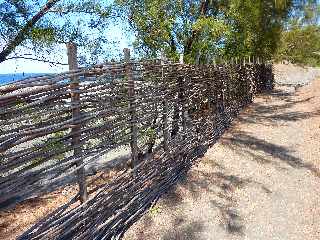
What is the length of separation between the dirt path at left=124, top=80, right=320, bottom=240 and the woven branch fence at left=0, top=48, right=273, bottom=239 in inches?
11.6

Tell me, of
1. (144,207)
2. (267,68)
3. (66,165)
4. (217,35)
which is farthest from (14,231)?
(267,68)

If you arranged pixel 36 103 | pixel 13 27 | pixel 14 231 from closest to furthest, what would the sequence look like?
pixel 36 103 → pixel 14 231 → pixel 13 27

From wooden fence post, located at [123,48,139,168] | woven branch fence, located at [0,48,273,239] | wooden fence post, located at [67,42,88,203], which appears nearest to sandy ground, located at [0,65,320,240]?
woven branch fence, located at [0,48,273,239]

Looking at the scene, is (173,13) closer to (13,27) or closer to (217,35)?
(217,35)

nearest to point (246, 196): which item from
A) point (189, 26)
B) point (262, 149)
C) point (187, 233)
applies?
point (187, 233)

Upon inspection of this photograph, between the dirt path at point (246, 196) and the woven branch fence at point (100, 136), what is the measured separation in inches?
11.6

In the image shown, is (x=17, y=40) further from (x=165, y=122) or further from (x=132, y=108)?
(x=132, y=108)

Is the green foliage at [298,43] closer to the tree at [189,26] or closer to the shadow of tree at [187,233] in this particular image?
the tree at [189,26]

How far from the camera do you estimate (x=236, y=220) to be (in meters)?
5.55

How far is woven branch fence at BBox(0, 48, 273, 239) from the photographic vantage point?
12.0 feet

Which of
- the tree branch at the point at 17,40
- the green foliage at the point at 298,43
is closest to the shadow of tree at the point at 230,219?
the tree branch at the point at 17,40

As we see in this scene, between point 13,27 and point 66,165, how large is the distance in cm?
489

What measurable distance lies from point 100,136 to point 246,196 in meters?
2.46

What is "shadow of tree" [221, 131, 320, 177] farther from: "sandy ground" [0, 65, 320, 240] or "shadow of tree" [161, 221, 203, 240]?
"shadow of tree" [161, 221, 203, 240]
